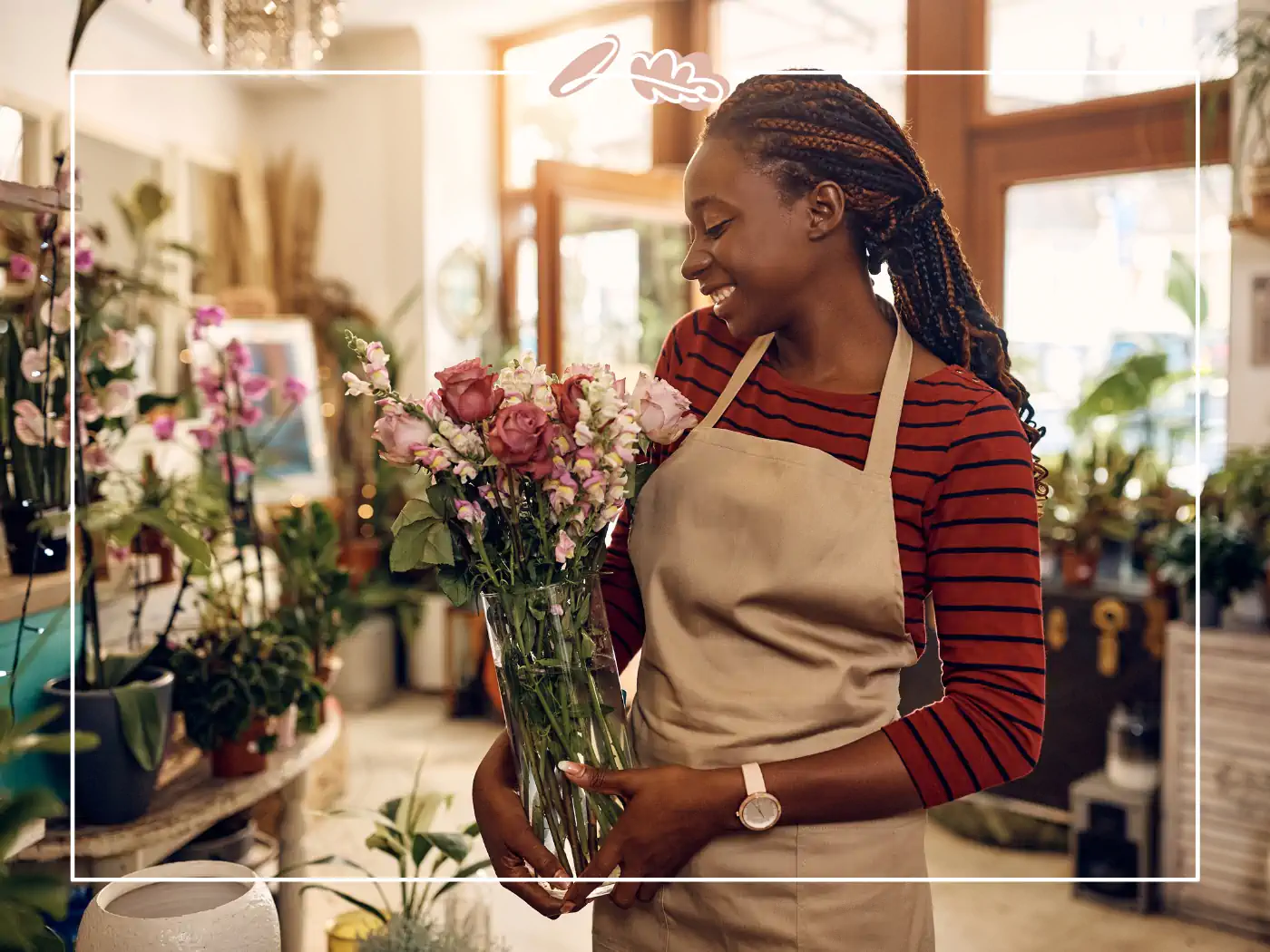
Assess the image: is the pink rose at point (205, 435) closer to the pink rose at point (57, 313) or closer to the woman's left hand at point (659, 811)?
the pink rose at point (57, 313)

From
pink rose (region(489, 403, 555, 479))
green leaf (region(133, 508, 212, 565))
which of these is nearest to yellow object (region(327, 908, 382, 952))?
green leaf (region(133, 508, 212, 565))

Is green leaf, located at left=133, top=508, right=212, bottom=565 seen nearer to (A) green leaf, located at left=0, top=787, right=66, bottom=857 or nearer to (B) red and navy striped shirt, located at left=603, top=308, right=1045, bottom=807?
(A) green leaf, located at left=0, top=787, right=66, bottom=857

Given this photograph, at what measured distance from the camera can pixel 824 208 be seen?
42.8 inches

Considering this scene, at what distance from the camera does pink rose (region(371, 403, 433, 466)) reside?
1.00 m

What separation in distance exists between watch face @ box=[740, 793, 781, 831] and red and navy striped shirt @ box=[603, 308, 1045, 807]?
123 mm

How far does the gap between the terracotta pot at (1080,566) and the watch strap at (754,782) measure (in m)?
2.33

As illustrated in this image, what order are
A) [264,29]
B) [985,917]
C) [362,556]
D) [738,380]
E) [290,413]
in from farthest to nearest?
1. [362,556]
2. [290,413]
3. [985,917]
4. [264,29]
5. [738,380]

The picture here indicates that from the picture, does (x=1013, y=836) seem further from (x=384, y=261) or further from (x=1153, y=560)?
(x=384, y=261)

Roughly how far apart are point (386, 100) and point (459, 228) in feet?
1.89

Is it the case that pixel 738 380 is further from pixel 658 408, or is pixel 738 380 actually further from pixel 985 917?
pixel 985 917

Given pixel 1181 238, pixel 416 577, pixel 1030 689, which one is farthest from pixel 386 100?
pixel 1030 689

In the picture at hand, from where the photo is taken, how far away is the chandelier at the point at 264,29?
77.1 inches

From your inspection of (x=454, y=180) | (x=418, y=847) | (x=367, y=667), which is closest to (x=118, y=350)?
(x=418, y=847)

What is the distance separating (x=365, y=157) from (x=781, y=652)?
4.14m
